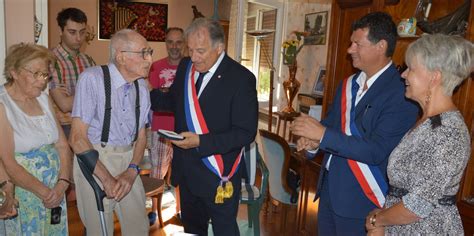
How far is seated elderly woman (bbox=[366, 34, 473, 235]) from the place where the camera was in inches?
46.9

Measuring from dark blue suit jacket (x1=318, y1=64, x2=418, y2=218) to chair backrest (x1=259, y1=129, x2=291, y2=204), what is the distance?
1.02 m

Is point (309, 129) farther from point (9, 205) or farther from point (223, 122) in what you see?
point (9, 205)

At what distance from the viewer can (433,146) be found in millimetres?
1200

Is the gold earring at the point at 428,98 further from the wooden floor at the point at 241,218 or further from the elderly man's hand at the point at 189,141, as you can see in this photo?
the wooden floor at the point at 241,218

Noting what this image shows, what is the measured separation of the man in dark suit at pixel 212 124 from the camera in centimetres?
173

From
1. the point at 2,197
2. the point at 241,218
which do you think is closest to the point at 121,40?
the point at 2,197

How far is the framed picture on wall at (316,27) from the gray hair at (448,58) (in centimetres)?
273

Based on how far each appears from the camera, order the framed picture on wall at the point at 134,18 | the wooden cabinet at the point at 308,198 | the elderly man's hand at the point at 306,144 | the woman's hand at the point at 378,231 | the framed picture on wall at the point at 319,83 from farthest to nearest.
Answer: the framed picture on wall at the point at 134,18
the framed picture on wall at the point at 319,83
the wooden cabinet at the point at 308,198
the elderly man's hand at the point at 306,144
the woman's hand at the point at 378,231

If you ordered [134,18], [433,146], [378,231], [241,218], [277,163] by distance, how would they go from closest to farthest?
1. [433,146]
2. [378,231]
3. [277,163]
4. [241,218]
5. [134,18]

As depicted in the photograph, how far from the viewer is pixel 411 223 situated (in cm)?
134

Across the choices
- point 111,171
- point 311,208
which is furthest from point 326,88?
point 111,171

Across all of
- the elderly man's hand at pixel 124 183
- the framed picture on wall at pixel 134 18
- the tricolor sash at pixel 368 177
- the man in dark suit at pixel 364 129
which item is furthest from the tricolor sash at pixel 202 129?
the framed picture on wall at pixel 134 18

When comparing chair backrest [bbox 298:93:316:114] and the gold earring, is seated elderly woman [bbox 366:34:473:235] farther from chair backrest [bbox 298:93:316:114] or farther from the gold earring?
chair backrest [bbox 298:93:316:114]

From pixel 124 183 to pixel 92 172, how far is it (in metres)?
0.15
